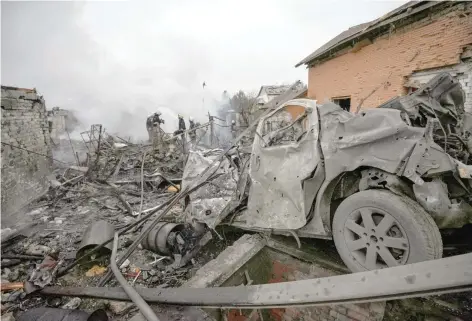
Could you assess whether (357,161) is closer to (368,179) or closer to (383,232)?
(368,179)

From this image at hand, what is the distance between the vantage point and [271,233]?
11.6 ft

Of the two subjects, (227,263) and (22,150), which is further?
(22,150)

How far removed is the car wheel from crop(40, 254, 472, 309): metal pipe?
0.80 m

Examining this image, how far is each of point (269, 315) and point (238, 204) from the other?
1789 millimetres

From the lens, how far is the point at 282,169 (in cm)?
324

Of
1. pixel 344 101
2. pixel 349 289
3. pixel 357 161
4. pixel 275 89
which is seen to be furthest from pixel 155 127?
pixel 275 89

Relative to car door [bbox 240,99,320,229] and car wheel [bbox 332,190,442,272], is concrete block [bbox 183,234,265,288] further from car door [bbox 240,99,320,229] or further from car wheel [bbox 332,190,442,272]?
car wheel [bbox 332,190,442,272]

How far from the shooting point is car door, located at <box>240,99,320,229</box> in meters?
2.97

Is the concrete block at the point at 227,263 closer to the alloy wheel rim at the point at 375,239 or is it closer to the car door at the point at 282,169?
the car door at the point at 282,169

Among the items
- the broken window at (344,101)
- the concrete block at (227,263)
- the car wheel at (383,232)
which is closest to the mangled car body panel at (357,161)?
the car wheel at (383,232)

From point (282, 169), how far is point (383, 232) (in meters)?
1.33

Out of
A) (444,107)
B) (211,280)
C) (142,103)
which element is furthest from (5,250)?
(142,103)

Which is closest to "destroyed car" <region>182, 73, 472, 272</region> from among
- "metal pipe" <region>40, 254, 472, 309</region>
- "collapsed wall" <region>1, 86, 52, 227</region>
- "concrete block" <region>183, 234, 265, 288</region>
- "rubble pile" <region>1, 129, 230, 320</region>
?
"concrete block" <region>183, 234, 265, 288</region>

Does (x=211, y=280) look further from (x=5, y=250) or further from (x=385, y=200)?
(x=5, y=250)
